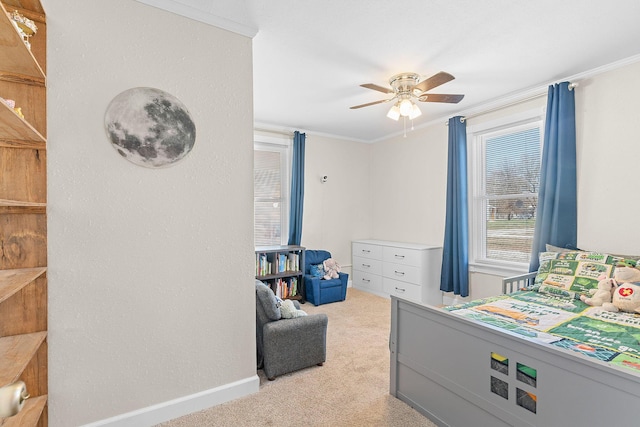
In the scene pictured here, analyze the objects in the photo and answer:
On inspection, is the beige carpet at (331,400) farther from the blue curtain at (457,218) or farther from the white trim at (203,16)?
the white trim at (203,16)

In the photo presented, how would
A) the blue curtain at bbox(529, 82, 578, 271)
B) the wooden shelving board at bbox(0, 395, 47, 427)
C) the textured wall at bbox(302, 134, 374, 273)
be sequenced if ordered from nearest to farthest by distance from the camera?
the wooden shelving board at bbox(0, 395, 47, 427) < the blue curtain at bbox(529, 82, 578, 271) < the textured wall at bbox(302, 134, 374, 273)

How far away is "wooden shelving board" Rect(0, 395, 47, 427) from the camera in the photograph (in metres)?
1.32

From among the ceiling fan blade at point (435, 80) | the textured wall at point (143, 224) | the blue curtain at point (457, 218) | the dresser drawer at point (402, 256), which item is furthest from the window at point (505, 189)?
the textured wall at point (143, 224)

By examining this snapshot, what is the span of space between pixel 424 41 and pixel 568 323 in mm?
2185

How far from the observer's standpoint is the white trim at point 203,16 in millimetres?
1911

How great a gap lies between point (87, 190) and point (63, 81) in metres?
0.59

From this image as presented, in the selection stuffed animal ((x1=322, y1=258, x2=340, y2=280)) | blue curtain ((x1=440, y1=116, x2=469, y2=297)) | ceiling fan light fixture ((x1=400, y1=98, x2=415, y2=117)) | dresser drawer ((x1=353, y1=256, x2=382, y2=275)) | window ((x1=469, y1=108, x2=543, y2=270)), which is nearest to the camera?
ceiling fan light fixture ((x1=400, y1=98, x2=415, y2=117))

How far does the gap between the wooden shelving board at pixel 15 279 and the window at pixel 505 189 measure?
415cm

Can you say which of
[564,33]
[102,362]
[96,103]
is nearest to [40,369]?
[102,362]

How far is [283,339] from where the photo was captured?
2438mm

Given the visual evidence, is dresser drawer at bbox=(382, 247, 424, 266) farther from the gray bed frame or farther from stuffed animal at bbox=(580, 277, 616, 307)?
the gray bed frame

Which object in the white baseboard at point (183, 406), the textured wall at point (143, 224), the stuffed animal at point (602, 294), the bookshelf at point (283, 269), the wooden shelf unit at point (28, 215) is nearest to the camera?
the wooden shelf unit at point (28, 215)

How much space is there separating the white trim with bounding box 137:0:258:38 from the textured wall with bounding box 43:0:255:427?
0.04m

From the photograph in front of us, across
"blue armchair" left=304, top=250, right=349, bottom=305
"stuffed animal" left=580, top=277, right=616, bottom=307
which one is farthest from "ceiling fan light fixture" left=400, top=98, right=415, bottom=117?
"blue armchair" left=304, top=250, right=349, bottom=305
